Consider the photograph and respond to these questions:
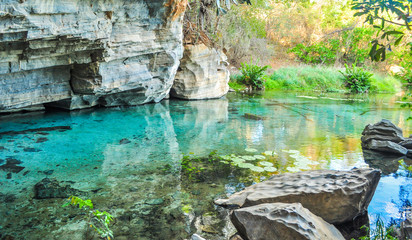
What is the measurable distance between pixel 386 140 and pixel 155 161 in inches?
163

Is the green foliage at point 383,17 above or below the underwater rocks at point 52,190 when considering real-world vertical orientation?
above

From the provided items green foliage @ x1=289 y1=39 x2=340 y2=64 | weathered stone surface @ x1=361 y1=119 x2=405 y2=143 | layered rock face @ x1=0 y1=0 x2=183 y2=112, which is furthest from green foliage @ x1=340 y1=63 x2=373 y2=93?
weathered stone surface @ x1=361 y1=119 x2=405 y2=143

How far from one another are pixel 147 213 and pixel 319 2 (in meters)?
24.4

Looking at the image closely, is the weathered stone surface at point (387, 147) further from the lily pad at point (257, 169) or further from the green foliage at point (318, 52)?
the green foliage at point (318, 52)

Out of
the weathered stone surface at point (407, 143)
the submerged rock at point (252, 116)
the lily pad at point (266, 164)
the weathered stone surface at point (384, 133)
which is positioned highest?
the weathered stone surface at point (384, 133)

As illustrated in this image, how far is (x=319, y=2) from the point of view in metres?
23.4

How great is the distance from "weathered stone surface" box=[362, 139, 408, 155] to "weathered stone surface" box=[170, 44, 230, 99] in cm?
677

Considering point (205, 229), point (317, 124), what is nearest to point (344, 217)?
point (205, 229)

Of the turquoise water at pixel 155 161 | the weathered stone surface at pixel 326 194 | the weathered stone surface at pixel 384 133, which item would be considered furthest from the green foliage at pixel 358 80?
the weathered stone surface at pixel 326 194

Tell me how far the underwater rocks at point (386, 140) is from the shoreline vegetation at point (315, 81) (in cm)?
1060

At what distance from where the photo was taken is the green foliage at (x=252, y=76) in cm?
1557

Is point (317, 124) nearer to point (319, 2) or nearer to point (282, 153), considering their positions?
point (282, 153)

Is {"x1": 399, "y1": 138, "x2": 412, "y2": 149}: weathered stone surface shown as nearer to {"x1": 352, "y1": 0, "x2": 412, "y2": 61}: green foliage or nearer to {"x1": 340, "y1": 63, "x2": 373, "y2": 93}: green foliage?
{"x1": 352, "y1": 0, "x2": 412, "y2": 61}: green foliage

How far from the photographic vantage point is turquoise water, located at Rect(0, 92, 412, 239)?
9.34ft
